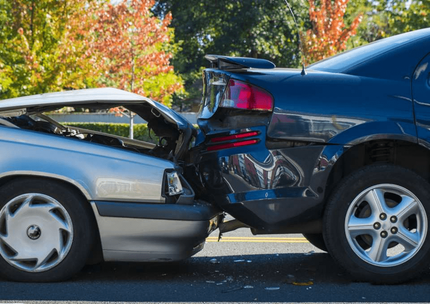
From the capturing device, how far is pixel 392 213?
438cm

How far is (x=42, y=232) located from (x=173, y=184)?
0.90 m

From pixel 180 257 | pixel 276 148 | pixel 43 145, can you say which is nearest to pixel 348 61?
pixel 276 148

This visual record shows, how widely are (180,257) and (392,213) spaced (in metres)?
1.40

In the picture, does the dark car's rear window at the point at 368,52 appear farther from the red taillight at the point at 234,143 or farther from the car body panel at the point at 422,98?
the red taillight at the point at 234,143

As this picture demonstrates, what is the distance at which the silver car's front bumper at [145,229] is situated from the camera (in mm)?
4422

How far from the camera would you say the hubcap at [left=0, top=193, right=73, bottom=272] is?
443cm

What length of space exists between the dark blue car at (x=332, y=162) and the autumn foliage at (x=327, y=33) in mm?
21315

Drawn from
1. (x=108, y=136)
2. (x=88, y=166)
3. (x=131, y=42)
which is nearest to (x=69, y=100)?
(x=88, y=166)

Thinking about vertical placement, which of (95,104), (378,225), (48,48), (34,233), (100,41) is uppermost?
(100,41)

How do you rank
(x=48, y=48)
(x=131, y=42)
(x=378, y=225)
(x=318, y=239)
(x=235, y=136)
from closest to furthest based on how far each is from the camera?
(x=378, y=225) → (x=235, y=136) → (x=318, y=239) → (x=48, y=48) → (x=131, y=42)

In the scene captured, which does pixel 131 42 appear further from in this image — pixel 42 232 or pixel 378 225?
pixel 378 225

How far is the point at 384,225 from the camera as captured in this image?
4387 mm

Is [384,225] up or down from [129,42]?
down

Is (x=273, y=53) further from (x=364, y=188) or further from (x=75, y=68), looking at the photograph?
(x=364, y=188)
